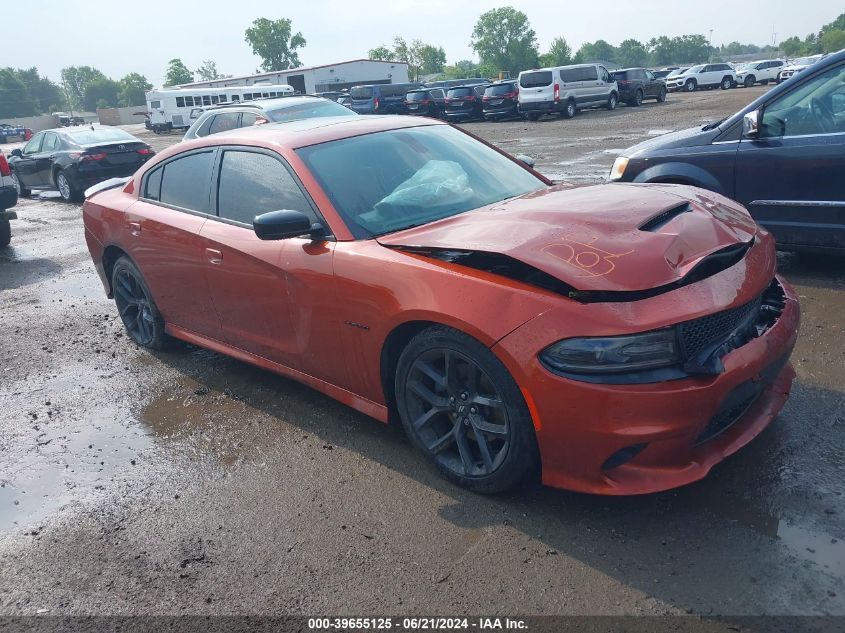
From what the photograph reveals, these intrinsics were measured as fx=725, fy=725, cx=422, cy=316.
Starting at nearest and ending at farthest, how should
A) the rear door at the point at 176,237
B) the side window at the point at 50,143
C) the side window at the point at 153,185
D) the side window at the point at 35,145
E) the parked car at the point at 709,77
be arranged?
the rear door at the point at 176,237 < the side window at the point at 153,185 < the side window at the point at 50,143 < the side window at the point at 35,145 < the parked car at the point at 709,77

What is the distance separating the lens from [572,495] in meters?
3.18

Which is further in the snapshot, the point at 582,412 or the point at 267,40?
the point at 267,40

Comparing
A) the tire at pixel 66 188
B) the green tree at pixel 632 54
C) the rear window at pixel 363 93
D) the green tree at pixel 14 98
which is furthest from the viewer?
the green tree at pixel 632 54

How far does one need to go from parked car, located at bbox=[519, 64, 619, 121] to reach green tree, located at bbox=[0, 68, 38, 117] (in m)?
109

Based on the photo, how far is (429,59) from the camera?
126250 mm

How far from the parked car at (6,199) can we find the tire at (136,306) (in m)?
6.08

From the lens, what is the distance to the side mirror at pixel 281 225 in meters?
3.53

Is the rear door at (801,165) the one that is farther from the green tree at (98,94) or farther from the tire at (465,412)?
the green tree at (98,94)

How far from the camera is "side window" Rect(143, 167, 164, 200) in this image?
5.10m

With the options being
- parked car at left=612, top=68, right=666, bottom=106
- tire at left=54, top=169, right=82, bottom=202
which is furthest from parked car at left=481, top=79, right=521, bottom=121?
tire at left=54, top=169, right=82, bottom=202

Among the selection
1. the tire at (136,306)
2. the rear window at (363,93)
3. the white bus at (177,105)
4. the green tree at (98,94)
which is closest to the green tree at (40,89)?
the green tree at (98,94)

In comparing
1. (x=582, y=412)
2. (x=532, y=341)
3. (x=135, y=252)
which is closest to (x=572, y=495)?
(x=582, y=412)

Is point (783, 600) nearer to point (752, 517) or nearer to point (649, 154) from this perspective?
point (752, 517)

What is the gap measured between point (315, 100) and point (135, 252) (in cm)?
726
